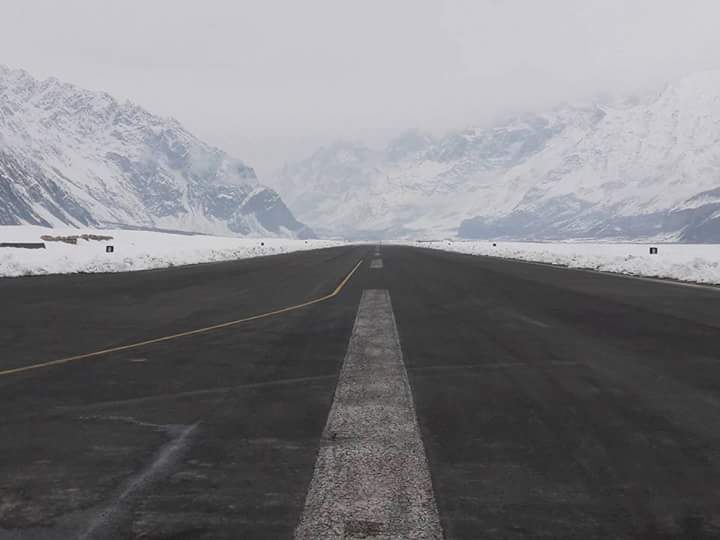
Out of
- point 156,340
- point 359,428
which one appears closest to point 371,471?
point 359,428

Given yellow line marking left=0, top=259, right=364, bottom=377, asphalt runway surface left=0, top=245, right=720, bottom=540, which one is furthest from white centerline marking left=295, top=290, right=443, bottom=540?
yellow line marking left=0, top=259, right=364, bottom=377

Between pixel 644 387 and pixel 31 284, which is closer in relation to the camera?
pixel 644 387

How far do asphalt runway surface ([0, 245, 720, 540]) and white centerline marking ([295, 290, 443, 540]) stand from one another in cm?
2

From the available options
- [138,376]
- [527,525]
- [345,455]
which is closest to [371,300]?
[138,376]

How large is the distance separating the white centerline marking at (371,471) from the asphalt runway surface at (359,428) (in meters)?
0.02

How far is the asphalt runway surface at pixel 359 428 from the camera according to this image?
3.14 m

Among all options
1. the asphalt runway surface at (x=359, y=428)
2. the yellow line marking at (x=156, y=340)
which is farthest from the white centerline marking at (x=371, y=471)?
the yellow line marking at (x=156, y=340)

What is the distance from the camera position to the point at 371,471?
3678 mm

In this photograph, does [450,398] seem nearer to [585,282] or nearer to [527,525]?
[527,525]

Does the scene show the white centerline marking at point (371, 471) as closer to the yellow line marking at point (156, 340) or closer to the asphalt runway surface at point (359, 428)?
the asphalt runway surface at point (359, 428)

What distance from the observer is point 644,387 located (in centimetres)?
593

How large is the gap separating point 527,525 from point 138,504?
199 cm

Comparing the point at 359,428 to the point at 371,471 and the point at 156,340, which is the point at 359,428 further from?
the point at 156,340

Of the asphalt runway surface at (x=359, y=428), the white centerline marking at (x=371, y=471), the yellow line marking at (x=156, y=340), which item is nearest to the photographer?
the white centerline marking at (x=371, y=471)
